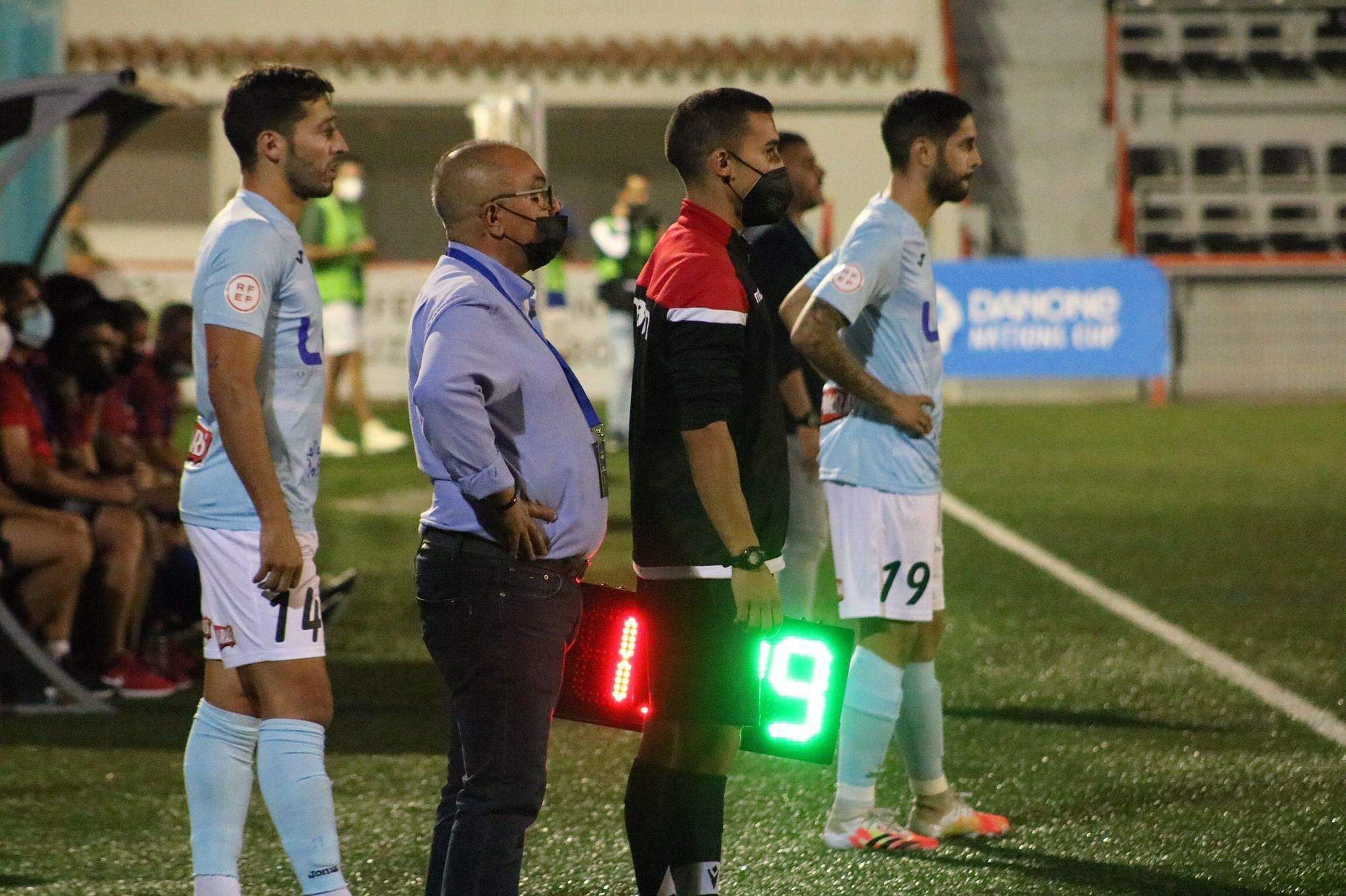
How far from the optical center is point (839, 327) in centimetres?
491

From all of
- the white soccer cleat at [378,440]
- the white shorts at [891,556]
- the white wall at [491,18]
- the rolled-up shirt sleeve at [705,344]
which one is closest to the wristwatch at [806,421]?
the white shorts at [891,556]

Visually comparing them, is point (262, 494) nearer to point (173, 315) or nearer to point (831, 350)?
point (831, 350)

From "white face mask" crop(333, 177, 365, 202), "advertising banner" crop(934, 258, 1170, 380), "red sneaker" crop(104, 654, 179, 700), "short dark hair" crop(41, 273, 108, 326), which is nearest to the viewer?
"red sneaker" crop(104, 654, 179, 700)

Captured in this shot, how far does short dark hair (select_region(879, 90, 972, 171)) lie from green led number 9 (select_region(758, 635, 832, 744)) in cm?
145

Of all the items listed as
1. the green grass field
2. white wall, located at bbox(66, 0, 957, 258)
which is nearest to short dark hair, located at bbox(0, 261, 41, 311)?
the green grass field

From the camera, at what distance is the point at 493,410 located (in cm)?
370

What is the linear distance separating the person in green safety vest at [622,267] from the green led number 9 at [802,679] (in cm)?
1037

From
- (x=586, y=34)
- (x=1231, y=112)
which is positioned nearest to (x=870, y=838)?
(x=586, y=34)

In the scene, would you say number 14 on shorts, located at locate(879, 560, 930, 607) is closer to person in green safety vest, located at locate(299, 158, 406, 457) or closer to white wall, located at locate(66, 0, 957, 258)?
person in green safety vest, located at locate(299, 158, 406, 457)

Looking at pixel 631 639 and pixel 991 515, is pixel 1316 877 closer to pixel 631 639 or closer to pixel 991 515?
pixel 631 639

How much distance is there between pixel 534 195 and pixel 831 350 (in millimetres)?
1300

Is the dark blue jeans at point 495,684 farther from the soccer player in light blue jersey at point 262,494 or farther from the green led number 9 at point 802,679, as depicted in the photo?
the green led number 9 at point 802,679

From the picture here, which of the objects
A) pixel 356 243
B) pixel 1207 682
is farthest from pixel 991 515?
pixel 356 243

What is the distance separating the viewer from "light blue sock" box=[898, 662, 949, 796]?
16.9 ft
